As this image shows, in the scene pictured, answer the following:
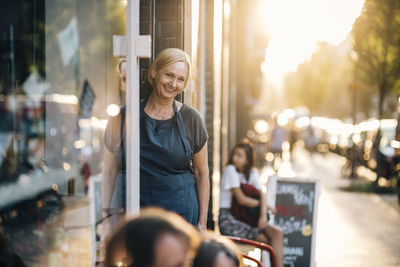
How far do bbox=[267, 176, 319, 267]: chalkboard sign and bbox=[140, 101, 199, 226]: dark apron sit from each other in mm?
2285

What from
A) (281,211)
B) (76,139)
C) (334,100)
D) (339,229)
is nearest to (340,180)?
(339,229)

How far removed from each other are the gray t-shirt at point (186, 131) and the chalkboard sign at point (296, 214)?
2182 millimetres

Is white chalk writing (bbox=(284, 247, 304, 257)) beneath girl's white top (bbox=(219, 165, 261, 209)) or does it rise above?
beneath

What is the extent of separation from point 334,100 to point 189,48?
56083 millimetres

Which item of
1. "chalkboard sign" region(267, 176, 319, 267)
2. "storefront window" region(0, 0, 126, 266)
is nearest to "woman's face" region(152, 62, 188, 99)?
A: "storefront window" region(0, 0, 126, 266)

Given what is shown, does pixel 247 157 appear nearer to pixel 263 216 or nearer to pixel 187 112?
pixel 263 216

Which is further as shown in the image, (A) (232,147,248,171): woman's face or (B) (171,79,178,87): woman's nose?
(A) (232,147,248,171): woman's face

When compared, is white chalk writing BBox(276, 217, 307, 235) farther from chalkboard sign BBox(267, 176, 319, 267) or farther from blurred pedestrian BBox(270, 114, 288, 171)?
blurred pedestrian BBox(270, 114, 288, 171)

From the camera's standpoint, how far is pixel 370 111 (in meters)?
41.8

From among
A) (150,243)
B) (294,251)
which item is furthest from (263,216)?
(150,243)

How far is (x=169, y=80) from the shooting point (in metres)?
2.89

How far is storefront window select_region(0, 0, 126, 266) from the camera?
10.9ft

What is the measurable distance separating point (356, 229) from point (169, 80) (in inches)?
240

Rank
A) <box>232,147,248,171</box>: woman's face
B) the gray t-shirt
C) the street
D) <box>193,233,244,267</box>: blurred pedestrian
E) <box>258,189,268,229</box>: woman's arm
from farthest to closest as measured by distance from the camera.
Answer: the street < <box>232,147,248,171</box>: woman's face < <box>258,189,268,229</box>: woman's arm < the gray t-shirt < <box>193,233,244,267</box>: blurred pedestrian
